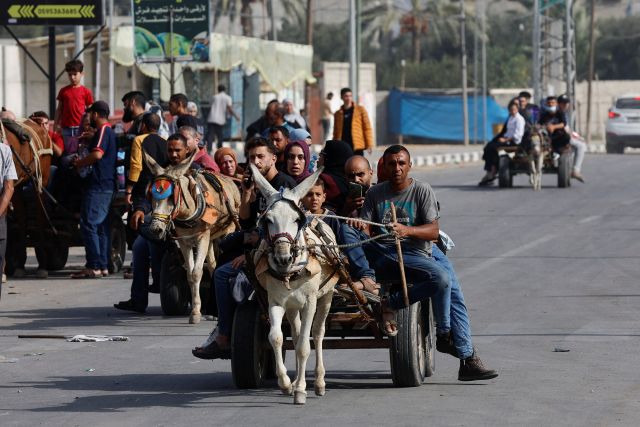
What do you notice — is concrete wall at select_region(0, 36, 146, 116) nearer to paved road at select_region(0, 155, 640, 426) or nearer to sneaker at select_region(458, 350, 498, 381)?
paved road at select_region(0, 155, 640, 426)

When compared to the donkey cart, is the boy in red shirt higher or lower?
higher

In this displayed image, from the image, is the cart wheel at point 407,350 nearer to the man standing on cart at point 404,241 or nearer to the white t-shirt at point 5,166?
the man standing on cart at point 404,241

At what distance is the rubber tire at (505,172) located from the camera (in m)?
32.1

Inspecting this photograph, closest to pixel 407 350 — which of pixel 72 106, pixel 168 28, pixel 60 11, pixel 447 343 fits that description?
pixel 447 343

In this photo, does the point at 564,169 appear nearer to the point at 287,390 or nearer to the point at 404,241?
the point at 404,241

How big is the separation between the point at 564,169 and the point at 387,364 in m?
21.0

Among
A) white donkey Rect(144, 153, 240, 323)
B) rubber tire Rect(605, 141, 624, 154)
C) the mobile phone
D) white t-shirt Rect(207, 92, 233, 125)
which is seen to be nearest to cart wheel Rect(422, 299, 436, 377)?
the mobile phone

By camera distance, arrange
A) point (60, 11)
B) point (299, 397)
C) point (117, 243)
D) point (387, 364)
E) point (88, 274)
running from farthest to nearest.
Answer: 1. point (60, 11)
2. point (117, 243)
3. point (88, 274)
4. point (387, 364)
5. point (299, 397)

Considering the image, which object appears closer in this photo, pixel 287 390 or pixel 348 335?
pixel 287 390

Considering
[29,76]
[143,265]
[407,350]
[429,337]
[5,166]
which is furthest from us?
[29,76]

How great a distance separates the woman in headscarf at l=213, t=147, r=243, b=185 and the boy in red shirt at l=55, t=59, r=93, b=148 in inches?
188

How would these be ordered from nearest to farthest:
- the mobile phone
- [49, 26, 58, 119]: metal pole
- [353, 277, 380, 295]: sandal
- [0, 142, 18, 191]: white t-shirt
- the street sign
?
[353, 277, 380, 295]: sandal < the mobile phone < [0, 142, 18, 191]: white t-shirt < [49, 26, 58, 119]: metal pole < the street sign

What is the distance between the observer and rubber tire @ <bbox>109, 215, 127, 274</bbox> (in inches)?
733

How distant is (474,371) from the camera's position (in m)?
10.5
